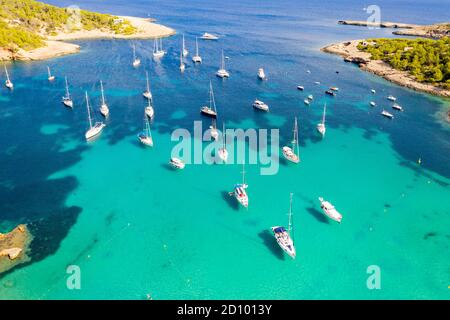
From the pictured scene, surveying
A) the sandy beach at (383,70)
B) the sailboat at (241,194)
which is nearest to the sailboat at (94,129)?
the sailboat at (241,194)

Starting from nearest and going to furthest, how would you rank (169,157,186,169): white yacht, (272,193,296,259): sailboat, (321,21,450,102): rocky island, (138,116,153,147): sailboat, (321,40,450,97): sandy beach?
1. (272,193,296,259): sailboat
2. (169,157,186,169): white yacht
3. (138,116,153,147): sailboat
4. (321,40,450,97): sandy beach
5. (321,21,450,102): rocky island

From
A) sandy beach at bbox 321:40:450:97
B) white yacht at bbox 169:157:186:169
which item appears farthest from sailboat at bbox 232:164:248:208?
sandy beach at bbox 321:40:450:97

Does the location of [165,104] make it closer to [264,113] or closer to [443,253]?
[264,113]

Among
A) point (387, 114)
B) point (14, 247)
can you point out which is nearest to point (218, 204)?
point (14, 247)

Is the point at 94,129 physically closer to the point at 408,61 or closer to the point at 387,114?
the point at 387,114

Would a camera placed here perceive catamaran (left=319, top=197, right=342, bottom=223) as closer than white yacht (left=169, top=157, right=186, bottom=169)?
Yes

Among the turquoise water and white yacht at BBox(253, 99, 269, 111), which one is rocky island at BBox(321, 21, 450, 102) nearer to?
the turquoise water
